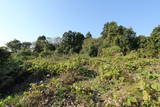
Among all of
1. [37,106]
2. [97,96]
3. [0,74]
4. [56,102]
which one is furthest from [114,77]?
[0,74]

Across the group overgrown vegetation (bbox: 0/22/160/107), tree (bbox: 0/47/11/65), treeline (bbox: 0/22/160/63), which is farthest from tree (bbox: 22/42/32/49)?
A: tree (bbox: 0/47/11/65)

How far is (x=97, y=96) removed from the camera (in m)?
4.62

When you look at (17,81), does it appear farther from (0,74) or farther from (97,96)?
(97,96)

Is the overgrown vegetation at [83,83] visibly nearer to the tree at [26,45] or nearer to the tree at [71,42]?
the tree at [71,42]

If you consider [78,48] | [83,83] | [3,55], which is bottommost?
[83,83]

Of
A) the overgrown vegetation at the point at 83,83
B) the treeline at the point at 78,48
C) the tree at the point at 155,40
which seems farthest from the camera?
the tree at the point at 155,40

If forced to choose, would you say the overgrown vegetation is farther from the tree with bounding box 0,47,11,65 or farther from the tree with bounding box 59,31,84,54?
the tree with bounding box 59,31,84,54

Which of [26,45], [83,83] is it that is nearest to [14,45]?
[26,45]

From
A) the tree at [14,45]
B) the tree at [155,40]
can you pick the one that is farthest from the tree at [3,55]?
the tree at [14,45]

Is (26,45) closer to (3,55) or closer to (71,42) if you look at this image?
(71,42)

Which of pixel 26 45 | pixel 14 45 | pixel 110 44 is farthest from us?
pixel 26 45

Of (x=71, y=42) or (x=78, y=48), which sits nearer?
(x=78, y=48)

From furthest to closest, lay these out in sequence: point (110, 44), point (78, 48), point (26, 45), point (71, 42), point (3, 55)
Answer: point (26, 45)
point (71, 42)
point (78, 48)
point (110, 44)
point (3, 55)

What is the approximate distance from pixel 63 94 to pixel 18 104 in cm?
126
